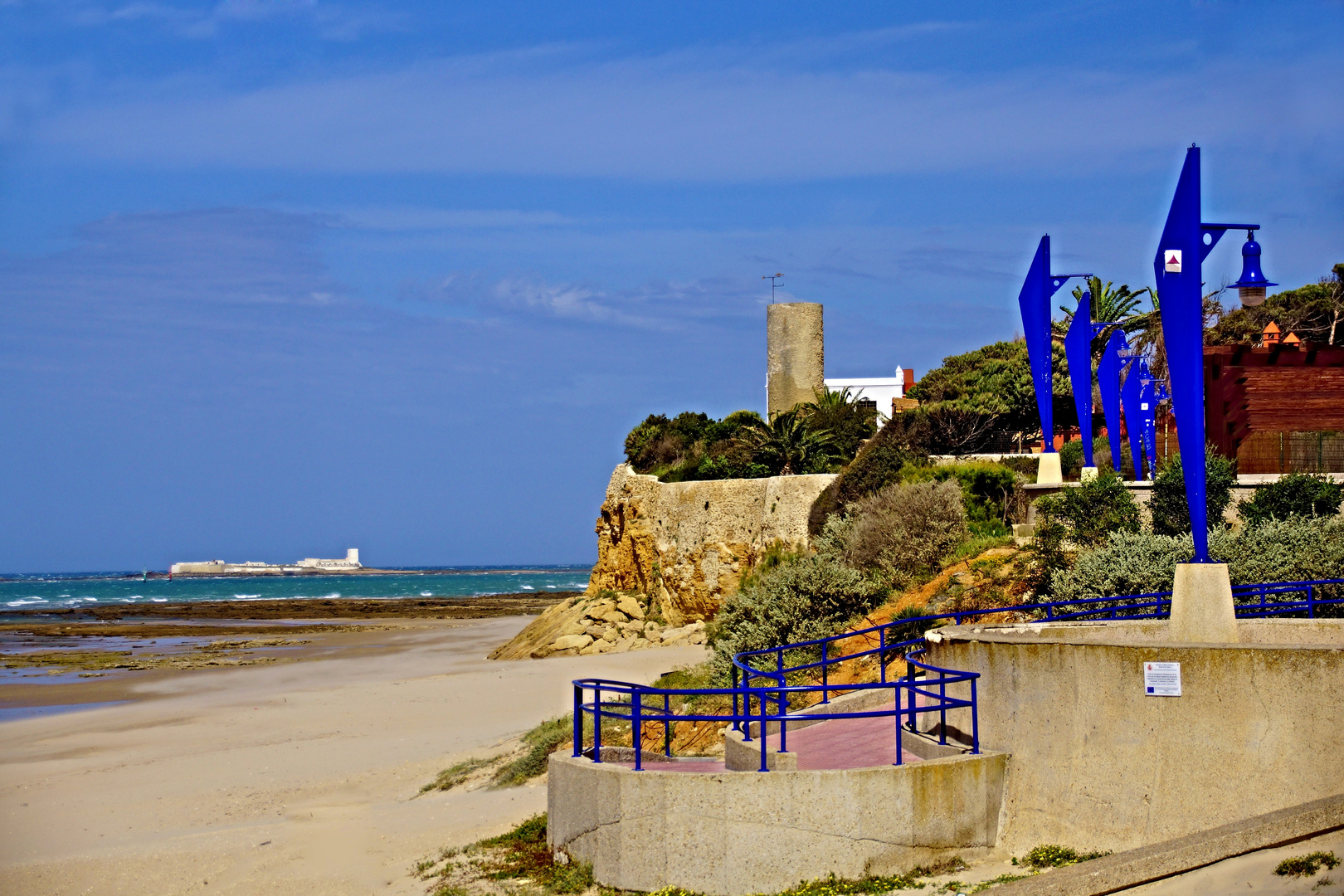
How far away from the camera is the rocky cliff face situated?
31234 millimetres

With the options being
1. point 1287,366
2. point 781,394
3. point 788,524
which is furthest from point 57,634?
point 1287,366

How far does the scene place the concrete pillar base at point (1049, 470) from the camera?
2111 cm

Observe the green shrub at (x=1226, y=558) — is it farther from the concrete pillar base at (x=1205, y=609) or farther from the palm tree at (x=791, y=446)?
the palm tree at (x=791, y=446)

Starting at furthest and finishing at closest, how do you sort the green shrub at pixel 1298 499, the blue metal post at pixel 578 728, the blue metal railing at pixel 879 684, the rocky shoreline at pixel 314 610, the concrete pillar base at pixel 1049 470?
the rocky shoreline at pixel 314 610
the concrete pillar base at pixel 1049 470
the green shrub at pixel 1298 499
the blue metal post at pixel 578 728
the blue metal railing at pixel 879 684

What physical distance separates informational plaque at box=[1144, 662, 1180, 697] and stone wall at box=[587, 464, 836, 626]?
20480mm

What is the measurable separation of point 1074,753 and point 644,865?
3.21m

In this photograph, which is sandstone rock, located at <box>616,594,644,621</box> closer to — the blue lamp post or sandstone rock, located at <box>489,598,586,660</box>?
sandstone rock, located at <box>489,598,586,660</box>

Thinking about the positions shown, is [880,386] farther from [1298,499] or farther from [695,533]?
[1298,499]

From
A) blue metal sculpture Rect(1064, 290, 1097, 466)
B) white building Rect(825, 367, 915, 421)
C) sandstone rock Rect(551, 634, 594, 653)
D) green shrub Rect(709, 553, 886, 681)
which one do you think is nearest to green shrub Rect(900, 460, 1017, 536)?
blue metal sculpture Rect(1064, 290, 1097, 466)

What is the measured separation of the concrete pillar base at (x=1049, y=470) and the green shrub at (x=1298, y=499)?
11.7 ft

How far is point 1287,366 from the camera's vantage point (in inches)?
1077

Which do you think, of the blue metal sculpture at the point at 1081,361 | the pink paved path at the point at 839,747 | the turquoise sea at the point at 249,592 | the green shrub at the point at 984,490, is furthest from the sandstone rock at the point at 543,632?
the turquoise sea at the point at 249,592

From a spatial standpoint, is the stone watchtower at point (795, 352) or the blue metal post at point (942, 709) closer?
the blue metal post at point (942, 709)

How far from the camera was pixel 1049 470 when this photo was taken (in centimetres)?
2125
